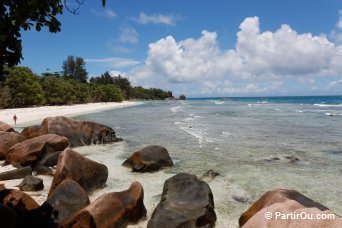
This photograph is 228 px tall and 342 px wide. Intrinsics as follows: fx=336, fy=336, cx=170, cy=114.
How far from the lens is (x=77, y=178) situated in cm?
1025

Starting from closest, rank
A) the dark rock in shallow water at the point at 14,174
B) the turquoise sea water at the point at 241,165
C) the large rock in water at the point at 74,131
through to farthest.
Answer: the turquoise sea water at the point at 241,165, the dark rock in shallow water at the point at 14,174, the large rock in water at the point at 74,131

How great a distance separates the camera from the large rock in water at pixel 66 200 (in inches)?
308

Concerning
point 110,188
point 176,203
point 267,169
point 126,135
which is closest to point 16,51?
point 176,203

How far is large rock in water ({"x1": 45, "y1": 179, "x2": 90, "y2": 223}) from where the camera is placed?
25.7 feet

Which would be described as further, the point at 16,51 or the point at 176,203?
the point at 176,203

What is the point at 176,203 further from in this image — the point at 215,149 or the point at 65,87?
the point at 65,87

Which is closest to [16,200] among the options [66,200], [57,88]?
[66,200]

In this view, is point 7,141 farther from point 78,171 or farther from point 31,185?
point 78,171

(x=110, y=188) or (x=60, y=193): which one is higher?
(x=60, y=193)

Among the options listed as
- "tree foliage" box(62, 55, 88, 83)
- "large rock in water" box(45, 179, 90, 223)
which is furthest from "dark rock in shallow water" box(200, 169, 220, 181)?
"tree foliage" box(62, 55, 88, 83)

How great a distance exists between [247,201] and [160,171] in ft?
14.4

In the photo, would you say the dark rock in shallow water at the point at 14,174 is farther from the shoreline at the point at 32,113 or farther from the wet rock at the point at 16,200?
the shoreline at the point at 32,113

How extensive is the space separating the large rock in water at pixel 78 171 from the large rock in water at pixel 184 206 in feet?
9.49

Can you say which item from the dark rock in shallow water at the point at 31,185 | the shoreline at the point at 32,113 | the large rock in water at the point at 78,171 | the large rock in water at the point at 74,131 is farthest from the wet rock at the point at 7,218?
the shoreline at the point at 32,113
